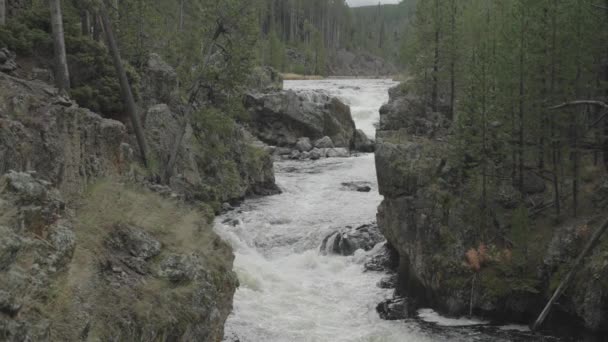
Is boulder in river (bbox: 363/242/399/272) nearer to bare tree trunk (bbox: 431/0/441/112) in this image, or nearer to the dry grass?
the dry grass

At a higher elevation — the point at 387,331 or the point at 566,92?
the point at 566,92

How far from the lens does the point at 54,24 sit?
17453 millimetres

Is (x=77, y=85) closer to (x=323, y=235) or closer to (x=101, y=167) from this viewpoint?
(x=101, y=167)

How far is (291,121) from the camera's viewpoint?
4856cm

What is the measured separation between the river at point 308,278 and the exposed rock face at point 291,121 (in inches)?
463

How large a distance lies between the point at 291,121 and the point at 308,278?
28146 mm

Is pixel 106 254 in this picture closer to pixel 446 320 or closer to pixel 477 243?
pixel 446 320

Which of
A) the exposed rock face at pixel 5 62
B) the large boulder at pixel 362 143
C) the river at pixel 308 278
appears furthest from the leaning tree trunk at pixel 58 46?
the large boulder at pixel 362 143

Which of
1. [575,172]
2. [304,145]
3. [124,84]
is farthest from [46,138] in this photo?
[304,145]

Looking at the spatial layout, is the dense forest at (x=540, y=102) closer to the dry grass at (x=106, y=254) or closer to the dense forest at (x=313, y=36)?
the dry grass at (x=106, y=254)

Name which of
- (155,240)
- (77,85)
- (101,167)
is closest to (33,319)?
(155,240)

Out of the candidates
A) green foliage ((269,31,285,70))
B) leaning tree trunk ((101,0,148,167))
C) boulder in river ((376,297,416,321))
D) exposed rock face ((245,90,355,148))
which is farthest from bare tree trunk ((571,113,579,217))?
green foliage ((269,31,285,70))

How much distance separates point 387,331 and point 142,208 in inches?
337

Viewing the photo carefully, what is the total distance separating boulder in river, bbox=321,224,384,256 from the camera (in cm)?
2400
